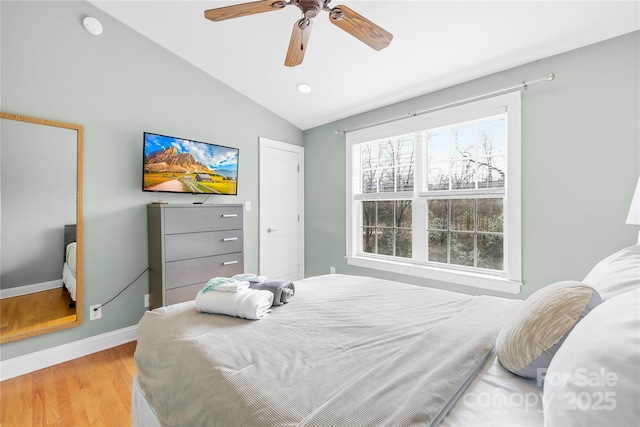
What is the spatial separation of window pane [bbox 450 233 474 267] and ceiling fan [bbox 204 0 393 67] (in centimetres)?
188

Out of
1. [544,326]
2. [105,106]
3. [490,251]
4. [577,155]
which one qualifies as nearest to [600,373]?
[544,326]

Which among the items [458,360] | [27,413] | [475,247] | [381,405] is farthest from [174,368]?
[475,247]

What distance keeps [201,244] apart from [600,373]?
2760mm

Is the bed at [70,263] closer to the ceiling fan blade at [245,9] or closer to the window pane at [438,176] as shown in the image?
the ceiling fan blade at [245,9]

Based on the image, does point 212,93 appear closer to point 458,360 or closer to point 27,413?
point 27,413

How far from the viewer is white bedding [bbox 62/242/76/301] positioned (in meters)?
2.35

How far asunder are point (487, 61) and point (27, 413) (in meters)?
4.07

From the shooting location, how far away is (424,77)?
271 centimetres

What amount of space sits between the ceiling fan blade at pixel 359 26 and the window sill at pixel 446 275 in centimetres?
207

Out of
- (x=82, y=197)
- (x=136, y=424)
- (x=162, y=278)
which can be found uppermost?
(x=82, y=197)

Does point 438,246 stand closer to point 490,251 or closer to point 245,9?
point 490,251

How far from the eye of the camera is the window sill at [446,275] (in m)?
2.45

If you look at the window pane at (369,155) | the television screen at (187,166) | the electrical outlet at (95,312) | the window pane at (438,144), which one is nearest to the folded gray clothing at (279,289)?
the television screen at (187,166)

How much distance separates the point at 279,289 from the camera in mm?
1554
